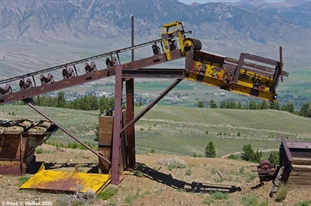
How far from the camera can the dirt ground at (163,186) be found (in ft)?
39.3

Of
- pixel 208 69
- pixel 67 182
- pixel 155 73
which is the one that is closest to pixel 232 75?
pixel 208 69

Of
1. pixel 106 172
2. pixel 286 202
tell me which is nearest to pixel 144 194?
pixel 106 172

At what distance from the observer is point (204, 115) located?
70562 millimetres

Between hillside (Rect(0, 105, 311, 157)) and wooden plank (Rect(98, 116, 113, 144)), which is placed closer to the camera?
wooden plank (Rect(98, 116, 113, 144))

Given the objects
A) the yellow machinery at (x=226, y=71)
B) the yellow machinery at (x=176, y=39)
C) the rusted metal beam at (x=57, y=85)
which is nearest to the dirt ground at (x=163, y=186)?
the rusted metal beam at (x=57, y=85)

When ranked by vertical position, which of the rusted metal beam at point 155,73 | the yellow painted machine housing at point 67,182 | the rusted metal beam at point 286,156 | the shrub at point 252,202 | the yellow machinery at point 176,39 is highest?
the yellow machinery at point 176,39

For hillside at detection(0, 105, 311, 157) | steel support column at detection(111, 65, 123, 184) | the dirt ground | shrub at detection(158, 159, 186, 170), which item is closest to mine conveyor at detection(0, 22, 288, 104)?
steel support column at detection(111, 65, 123, 184)

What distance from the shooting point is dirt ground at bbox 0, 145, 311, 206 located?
1198cm

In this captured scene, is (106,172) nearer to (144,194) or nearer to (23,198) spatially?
(144,194)

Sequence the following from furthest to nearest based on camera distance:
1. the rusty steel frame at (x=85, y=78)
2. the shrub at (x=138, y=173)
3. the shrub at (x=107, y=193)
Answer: the shrub at (x=138, y=173) < the rusty steel frame at (x=85, y=78) < the shrub at (x=107, y=193)

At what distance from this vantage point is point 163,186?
47.3 ft

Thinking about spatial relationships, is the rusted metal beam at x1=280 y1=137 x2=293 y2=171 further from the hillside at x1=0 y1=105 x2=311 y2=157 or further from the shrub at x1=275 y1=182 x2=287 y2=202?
the hillside at x1=0 y1=105 x2=311 y2=157

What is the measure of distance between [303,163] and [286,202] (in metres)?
1.53

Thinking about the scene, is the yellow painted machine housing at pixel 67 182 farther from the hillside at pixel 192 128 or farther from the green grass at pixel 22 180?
the hillside at pixel 192 128
